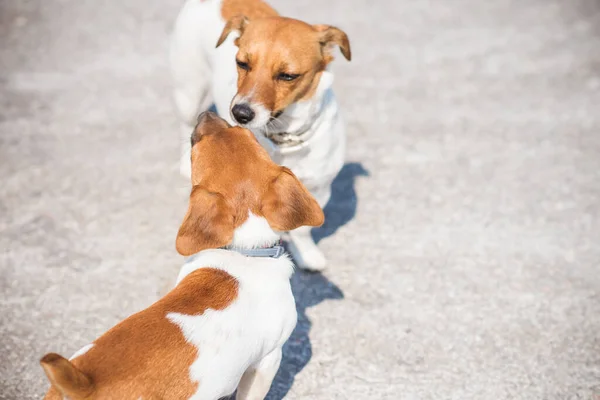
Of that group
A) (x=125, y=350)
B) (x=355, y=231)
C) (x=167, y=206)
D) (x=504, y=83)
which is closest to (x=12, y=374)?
(x=125, y=350)

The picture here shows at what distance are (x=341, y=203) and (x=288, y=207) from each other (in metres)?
2.25

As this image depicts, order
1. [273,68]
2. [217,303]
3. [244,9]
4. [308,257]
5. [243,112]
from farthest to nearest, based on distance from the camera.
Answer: [244,9], [308,257], [273,68], [243,112], [217,303]

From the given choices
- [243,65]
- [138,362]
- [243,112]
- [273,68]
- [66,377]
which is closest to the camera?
[66,377]

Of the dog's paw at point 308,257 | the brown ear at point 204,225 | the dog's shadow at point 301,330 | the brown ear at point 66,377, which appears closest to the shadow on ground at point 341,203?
the dog's paw at point 308,257

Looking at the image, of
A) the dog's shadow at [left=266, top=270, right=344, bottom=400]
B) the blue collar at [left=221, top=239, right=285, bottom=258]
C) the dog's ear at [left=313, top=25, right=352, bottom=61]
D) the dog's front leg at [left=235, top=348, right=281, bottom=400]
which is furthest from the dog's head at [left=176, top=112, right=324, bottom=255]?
the dog's ear at [left=313, top=25, right=352, bottom=61]

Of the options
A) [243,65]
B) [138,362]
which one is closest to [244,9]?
[243,65]

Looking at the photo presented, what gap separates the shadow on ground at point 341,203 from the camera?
4820 millimetres

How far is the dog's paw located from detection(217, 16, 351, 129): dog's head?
100 centimetres

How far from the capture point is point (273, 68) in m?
3.81

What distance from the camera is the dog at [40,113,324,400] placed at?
2.39 meters

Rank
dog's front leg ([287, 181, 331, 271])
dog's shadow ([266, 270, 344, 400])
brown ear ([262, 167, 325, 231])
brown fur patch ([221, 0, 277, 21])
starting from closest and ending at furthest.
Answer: brown ear ([262, 167, 325, 231]) < dog's shadow ([266, 270, 344, 400]) < dog's front leg ([287, 181, 331, 271]) < brown fur patch ([221, 0, 277, 21])

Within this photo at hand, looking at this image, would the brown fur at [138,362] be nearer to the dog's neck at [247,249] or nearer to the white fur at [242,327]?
the white fur at [242,327]

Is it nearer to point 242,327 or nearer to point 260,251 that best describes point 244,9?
point 260,251

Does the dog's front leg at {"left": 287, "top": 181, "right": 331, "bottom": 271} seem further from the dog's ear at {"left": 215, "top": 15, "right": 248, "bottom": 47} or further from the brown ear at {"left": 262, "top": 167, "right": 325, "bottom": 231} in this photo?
the brown ear at {"left": 262, "top": 167, "right": 325, "bottom": 231}
